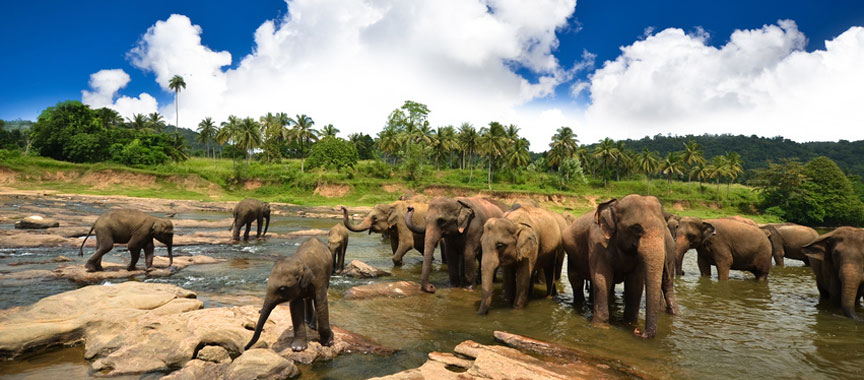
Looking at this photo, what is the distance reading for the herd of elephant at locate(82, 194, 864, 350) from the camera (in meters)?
7.40

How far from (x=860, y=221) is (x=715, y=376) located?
79.2 m

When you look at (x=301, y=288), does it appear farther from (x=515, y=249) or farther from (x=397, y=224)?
(x=397, y=224)

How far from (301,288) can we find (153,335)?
2.61 m

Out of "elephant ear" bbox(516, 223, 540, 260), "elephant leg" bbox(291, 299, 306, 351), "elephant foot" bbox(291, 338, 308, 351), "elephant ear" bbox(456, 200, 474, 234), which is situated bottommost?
"elephant foot" bbox(291, 338, 308, 351)

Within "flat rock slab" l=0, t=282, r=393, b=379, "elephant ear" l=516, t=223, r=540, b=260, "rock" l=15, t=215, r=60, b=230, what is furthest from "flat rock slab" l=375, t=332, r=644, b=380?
"rock" l=15, t=215, r=60, b=230

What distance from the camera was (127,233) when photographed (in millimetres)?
13039

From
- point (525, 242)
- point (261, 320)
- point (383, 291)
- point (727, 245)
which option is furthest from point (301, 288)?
point (727, 245)

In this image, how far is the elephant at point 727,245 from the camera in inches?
616

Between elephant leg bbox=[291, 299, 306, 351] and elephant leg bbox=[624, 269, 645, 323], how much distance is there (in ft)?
21.7

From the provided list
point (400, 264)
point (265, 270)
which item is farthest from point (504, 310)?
point (265, 270)

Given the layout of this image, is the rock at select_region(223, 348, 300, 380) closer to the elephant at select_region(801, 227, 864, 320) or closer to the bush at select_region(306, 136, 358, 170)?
the elephant at select_region(801, 227, 864, 320)

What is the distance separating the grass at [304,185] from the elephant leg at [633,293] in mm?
54134

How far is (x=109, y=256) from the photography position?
55.4 ft

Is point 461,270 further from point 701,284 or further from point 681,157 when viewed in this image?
point 681,157
